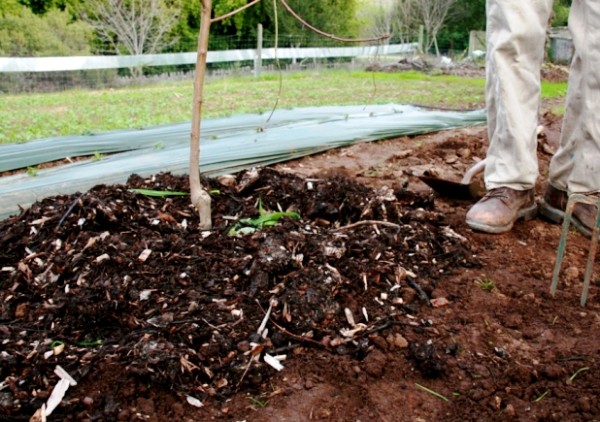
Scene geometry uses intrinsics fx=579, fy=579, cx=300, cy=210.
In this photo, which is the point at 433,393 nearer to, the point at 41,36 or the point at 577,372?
the point at 577,372

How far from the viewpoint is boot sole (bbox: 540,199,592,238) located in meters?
2.31

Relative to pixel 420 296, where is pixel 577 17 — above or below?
above

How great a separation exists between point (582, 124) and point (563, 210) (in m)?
0.39

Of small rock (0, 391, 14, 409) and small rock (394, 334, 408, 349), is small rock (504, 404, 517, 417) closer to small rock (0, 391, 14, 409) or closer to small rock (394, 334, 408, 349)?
small rock (394, 334, 408, 349)

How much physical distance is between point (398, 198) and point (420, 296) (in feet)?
2.43

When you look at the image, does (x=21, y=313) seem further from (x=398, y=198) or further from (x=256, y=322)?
(x=398, y=198)

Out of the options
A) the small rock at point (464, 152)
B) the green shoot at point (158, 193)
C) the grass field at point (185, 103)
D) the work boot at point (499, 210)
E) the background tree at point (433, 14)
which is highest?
the background tree at point (433, 14)

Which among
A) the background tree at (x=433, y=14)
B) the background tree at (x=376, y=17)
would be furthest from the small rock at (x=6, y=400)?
the background tree at (x=433, y=14)

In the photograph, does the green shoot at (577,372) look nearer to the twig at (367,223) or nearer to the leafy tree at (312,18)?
the twig at (367,223)

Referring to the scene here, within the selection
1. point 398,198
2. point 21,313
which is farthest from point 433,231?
point 21,313

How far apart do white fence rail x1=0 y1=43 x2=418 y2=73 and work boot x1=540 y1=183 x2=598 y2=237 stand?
A: 852 cm

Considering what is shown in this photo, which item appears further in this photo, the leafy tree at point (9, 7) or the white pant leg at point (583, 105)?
the leafy tree at point (9, 7)

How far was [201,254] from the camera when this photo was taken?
1.84m

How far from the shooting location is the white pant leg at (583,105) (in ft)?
7.20
